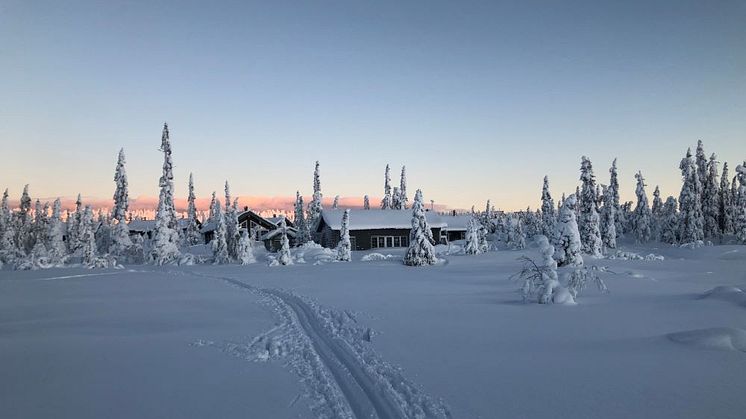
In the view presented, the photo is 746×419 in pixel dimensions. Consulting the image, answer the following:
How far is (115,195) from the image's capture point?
4941 cm

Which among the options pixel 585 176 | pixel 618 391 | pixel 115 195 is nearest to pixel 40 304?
pixel 618 391

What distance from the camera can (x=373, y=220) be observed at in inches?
2190

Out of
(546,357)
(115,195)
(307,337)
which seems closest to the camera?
(546,357)

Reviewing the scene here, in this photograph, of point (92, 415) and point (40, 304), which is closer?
point (92, 415)

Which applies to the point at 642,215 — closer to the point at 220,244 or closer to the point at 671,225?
the point at 671,225

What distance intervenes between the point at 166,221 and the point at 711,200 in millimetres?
76093

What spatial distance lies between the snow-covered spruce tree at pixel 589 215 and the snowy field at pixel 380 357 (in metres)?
30.1

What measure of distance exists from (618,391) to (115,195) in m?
55.6

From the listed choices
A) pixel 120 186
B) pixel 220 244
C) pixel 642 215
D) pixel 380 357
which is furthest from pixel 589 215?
pixel 120 186

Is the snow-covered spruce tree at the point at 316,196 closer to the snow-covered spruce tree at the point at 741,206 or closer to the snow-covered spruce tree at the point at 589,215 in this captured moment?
the snow-covered spruce tree at the point at 589,215

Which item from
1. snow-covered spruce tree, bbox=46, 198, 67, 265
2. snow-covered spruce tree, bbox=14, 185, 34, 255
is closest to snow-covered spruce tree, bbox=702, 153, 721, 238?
snow-covered spruce tree, bbox=46, 198, 67, 265

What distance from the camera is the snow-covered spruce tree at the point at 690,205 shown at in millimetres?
58084

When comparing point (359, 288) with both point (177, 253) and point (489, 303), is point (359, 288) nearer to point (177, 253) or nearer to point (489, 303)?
point (489, 303)

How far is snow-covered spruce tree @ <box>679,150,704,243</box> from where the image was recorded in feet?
191
